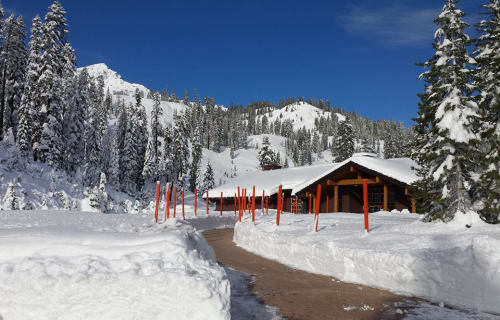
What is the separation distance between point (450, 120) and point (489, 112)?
2.21 meters

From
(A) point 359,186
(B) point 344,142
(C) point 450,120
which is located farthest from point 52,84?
(B) point 344,142

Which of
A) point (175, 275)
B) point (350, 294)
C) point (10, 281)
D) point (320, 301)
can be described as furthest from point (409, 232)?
point (10, 281)

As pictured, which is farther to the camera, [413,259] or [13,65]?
[13,65]

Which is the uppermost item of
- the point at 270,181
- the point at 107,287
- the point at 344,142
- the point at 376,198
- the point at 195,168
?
the point at 344,142

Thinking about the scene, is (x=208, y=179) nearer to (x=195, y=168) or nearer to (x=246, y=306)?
(x=195, y=168)

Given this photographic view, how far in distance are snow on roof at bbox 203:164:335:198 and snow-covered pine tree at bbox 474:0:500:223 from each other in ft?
66.2

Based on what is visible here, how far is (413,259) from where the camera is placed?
7570mm

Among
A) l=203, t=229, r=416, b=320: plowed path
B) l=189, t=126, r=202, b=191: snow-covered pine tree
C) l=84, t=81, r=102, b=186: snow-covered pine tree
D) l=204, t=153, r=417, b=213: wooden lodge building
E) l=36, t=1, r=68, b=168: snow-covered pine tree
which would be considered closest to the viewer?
l=203, t=229, r=416, b=320: plowed path

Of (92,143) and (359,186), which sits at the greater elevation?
(92,143)

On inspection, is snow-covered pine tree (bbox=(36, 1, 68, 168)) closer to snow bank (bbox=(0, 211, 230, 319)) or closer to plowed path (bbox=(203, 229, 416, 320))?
plowed path (bbox=(203, 229, 416, 320))

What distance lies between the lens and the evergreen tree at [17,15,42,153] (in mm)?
35156

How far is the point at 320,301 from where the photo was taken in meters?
6.77

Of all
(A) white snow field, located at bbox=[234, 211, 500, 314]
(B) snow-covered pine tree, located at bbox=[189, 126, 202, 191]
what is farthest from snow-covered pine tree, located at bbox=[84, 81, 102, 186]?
(A) white snow field, located at bbox=[234, 211, 500, 314]

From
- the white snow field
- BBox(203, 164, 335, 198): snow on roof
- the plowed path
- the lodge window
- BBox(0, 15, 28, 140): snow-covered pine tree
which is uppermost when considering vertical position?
BBox(0, 15, 28, 140): snow-covered pine tree
